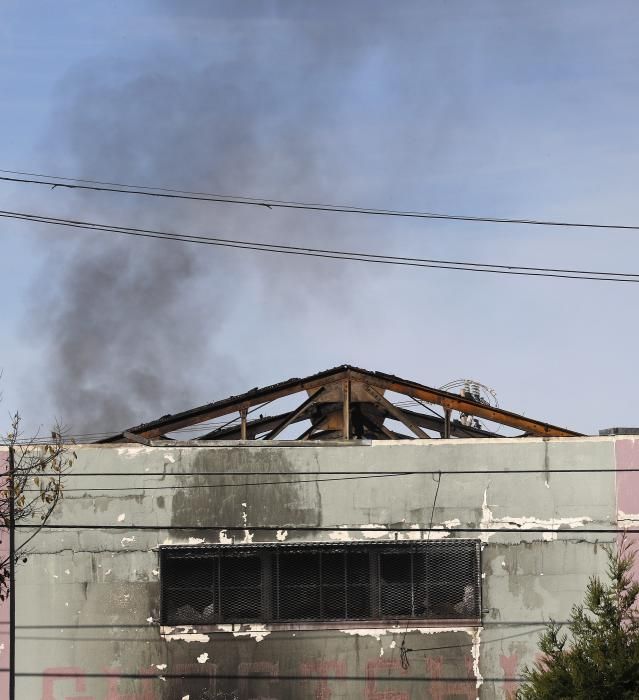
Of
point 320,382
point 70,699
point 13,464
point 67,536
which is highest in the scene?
point 320,382

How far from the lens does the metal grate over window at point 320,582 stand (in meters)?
19.0

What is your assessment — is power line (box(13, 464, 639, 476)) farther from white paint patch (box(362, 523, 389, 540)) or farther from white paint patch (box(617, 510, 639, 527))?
white paint patch (box(362, 523, 389, 540))

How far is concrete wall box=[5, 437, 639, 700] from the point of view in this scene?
18672 mm

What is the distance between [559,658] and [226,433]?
32.5 feet

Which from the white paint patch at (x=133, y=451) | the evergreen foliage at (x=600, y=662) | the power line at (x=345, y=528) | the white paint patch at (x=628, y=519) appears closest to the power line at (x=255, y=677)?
the power line at (x=345, y=528)

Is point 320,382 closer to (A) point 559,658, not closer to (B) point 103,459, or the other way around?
(B) point 103,459

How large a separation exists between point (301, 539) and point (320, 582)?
77cm

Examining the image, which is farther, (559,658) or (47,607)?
(47,607)

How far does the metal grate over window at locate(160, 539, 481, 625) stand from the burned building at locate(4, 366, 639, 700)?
2 cm

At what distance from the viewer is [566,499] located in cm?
1900

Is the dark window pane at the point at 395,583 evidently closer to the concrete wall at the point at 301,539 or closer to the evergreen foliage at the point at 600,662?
the concrete wall at the point at 301,539

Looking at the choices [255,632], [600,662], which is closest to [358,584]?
[255,632]

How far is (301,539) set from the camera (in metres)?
19.0

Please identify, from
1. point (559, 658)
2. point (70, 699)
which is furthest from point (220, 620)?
point (559, 658)
